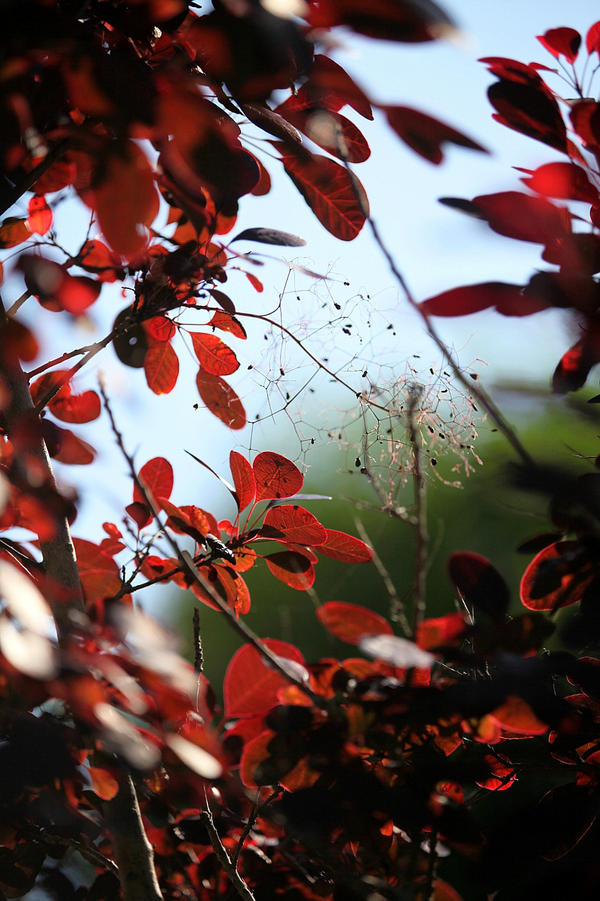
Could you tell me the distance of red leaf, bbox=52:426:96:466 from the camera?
2.55 feet

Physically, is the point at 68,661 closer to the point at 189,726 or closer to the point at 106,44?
the point at 189,726

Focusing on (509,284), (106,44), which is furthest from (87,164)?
(509,284)

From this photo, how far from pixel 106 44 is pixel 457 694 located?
0.67 metres

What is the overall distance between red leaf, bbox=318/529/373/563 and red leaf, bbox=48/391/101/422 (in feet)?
1.05

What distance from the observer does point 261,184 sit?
0.74 meters

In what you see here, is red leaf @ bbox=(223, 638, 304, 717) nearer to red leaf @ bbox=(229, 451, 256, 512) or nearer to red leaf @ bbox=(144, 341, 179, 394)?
red leaf @ bbox=(229, 451, 256, 512)

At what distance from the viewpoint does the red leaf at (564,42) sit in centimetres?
68

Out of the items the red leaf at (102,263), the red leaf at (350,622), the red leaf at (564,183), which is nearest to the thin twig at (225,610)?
the red leaf at (350,622)

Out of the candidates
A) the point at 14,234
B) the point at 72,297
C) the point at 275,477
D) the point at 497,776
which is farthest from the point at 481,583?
the point at 14,234

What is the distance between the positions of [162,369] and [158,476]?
13 cm

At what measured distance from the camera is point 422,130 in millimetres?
441

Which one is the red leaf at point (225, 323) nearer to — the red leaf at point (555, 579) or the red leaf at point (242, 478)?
the red leaf at point (242, 478)

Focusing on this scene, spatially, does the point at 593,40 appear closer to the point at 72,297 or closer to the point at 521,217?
the point at 521,217

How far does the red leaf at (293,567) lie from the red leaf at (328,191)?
33 centimetres
